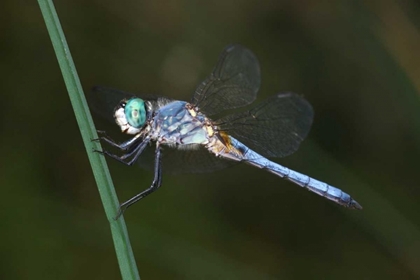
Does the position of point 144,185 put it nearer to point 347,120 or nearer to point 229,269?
point 229,269

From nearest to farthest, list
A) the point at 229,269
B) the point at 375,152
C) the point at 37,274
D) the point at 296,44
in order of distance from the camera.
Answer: the point at 37,274
the point at 229,269
the point at 375,152
the point at 296,44

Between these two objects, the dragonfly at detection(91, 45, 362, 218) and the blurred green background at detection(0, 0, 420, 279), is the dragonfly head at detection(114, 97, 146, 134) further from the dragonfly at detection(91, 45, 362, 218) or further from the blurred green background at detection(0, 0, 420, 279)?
the blurred green background at detection(0, 0, 420, 279)

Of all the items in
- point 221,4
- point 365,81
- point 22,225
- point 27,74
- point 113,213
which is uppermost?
point 221,4

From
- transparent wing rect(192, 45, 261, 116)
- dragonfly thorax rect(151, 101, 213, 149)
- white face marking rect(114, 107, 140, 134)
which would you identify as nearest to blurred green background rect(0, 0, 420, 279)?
transparent wing rect(192, 45, 261, 116)

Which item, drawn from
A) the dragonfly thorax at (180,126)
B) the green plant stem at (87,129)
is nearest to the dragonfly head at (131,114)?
the dragonfly thorax at (180,126)

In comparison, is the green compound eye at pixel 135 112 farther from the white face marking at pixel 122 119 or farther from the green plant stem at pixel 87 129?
the green plant stem at pixel 87 129

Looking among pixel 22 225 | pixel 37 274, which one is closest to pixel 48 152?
pixel 22 225

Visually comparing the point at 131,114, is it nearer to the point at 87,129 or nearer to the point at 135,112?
the point at 135,112
